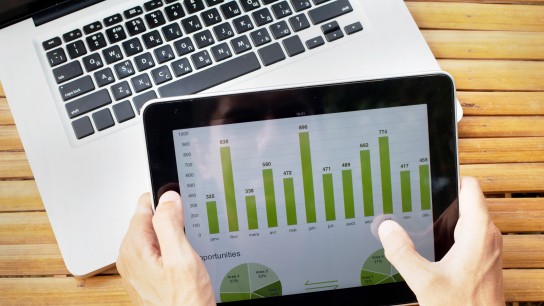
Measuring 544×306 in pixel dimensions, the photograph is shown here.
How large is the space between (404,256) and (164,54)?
31cm

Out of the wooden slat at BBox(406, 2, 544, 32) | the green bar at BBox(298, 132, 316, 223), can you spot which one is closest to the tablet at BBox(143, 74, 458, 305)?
the green bar at BBox(298, 132, 316, 223)

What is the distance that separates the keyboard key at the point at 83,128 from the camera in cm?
62

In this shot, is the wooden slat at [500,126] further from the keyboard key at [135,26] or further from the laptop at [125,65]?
the keyboard key at [135,26]

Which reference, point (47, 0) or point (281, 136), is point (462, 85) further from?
point (47, 0)

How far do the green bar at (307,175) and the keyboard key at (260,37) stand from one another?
143 millimetres

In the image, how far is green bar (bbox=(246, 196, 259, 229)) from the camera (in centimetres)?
55

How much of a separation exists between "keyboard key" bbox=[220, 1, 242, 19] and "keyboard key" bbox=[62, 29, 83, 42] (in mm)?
146

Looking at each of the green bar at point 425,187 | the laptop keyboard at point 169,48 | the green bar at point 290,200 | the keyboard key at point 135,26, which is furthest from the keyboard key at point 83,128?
the green bar at point 425,187

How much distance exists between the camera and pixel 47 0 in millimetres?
650

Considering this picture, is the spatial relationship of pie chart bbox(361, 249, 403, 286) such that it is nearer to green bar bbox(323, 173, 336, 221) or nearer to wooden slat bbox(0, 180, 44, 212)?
green bar bbox(323, 173, 336, 221)

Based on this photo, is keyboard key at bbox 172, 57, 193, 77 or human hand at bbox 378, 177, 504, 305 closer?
human hand at bbox 378, 177, 504, 305

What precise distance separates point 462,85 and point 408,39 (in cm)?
8

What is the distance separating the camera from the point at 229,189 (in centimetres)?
55

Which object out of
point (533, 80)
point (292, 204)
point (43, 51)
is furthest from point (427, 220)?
point (43, 51)
